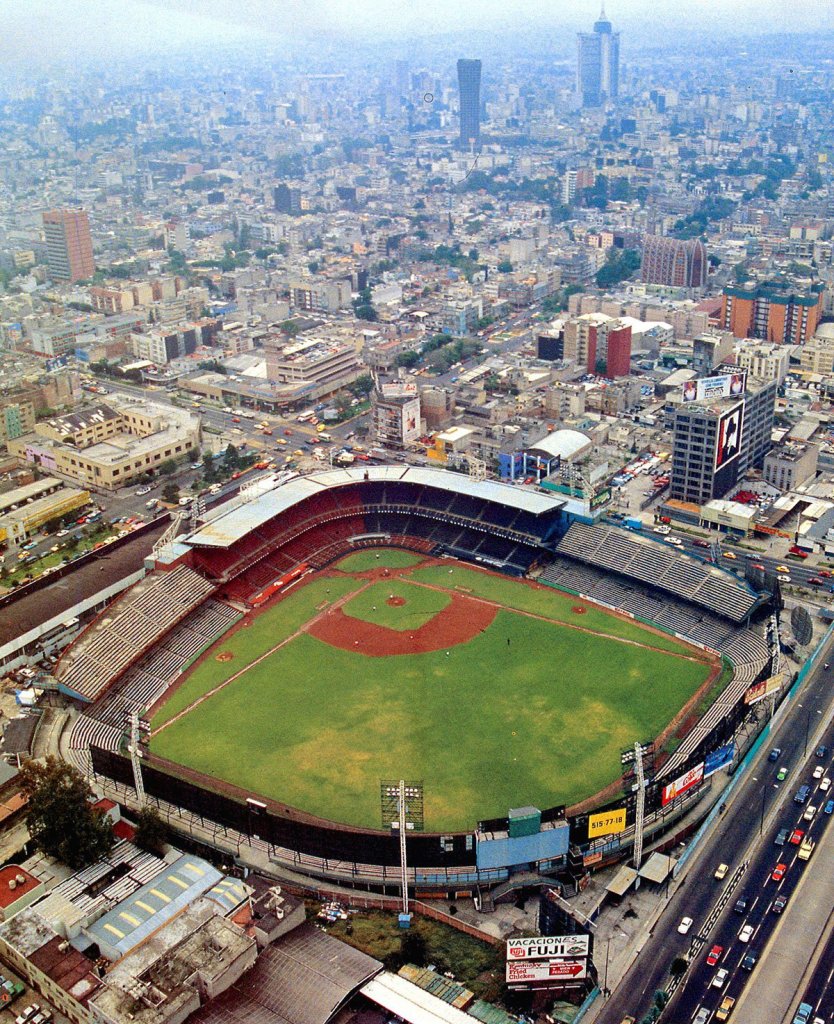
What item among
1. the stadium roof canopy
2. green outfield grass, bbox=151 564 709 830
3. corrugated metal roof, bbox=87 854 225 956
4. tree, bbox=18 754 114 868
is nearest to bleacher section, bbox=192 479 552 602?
the stadium roof canopy

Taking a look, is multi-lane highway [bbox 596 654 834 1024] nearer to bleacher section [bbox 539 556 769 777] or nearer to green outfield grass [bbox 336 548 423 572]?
bleacher section [bbox 539 556 769 777]

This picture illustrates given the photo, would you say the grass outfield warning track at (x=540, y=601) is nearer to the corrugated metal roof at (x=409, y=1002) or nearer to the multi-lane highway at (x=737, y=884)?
the multi-lane highway at (x=737, y=884)

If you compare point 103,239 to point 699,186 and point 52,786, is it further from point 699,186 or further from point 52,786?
point 52,786

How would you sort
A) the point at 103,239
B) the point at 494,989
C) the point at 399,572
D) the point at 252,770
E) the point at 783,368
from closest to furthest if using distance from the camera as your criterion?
1. the point at 494,989
2. the point at 252,770
3. the point at 399,572
4. the point at 783,368
5. the point at 103,239

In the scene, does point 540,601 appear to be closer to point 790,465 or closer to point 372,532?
point 372,532

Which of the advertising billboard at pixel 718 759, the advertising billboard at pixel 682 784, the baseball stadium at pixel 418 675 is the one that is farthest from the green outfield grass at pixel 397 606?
the advertising billboard at pixel 682 784

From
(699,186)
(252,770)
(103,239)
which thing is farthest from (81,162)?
(252,770)

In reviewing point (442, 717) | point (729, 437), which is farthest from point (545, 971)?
point (729, 437)
